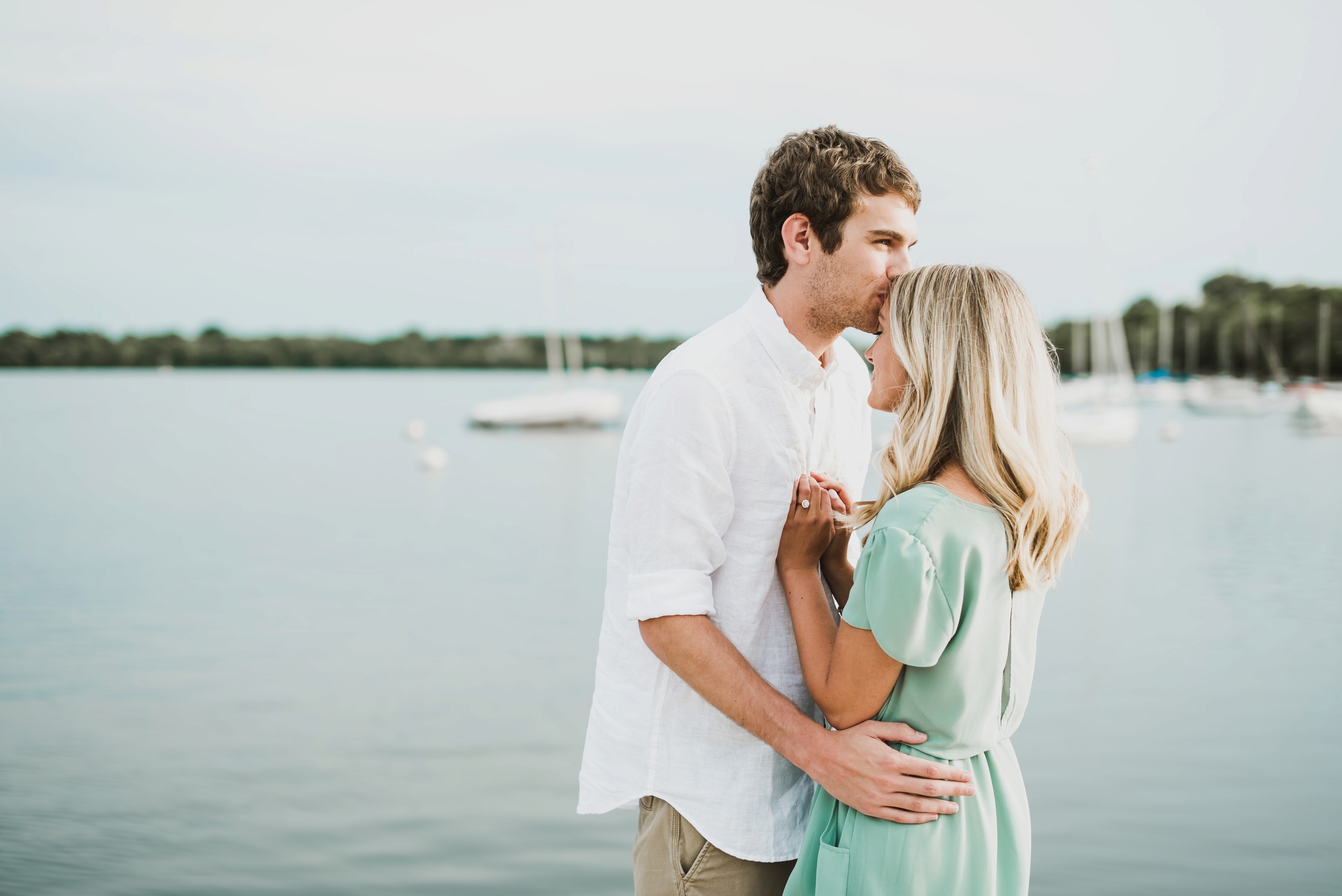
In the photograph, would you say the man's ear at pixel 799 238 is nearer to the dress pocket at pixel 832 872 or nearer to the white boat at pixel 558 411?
the dress pocket at pixel 832 872

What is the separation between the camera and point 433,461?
29906 millimetres

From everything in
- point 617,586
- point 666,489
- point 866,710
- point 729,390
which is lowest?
point 866,710

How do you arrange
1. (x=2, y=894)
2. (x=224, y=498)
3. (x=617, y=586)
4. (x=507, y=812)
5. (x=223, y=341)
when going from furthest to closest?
1. (x=223, y=341)
2. (x=224, y=498)
3. (x=507, y=812)
4. (x=2, y=894)
5. (x=617, y=586)

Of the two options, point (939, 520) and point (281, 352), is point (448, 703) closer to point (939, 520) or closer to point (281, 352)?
point (939, 520)

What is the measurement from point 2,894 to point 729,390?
5.08 meters

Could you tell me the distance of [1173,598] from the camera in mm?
13000

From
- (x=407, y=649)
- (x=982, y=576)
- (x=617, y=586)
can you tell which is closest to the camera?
(x=982, y=576)

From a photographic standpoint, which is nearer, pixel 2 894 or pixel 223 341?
pixel 2 894

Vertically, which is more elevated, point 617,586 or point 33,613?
point 617,586

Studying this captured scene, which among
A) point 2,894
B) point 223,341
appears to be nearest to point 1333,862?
point 2,894

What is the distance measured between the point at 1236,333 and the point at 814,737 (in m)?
87.6

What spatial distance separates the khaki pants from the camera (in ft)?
6.77

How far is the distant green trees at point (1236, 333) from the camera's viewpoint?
71812 millimetres

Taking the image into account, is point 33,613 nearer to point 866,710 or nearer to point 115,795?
point 115,795
